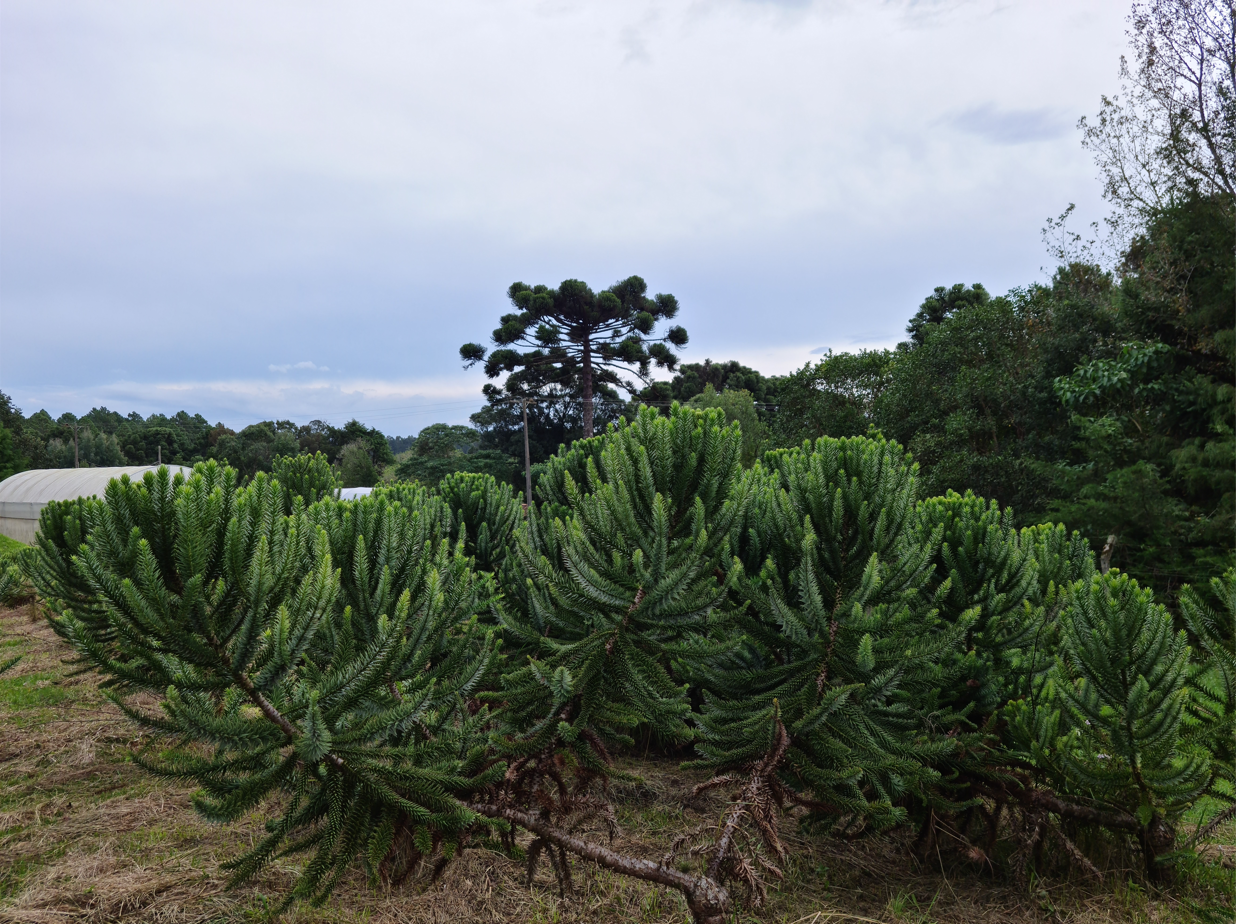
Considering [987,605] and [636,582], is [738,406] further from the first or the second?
[636,582]

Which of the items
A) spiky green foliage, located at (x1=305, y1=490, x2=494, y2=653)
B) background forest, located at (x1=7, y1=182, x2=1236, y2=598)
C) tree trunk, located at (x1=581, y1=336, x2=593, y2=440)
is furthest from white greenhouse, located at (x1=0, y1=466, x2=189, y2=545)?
spiky green foliage, located at (x1=305, y1=490, x2=494, y2=653)

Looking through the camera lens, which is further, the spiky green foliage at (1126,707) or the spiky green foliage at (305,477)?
the spiky green foliage at (305,477)

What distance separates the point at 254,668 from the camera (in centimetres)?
231

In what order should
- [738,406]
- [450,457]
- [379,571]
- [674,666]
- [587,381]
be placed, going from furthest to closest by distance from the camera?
[450,457] < [587,381] < [738,406] < [674,666] < [379,571]

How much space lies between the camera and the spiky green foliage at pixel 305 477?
7.12m

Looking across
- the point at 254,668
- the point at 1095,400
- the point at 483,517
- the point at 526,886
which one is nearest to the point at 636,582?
the point at 254,668

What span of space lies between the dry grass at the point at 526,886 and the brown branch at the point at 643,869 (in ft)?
2.87

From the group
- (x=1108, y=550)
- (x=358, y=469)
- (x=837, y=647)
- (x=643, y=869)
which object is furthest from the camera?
(x=358, y=469)

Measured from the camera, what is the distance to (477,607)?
12.8ft

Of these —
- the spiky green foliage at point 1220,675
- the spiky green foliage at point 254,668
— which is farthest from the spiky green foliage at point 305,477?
the spiky green foliage at point 1220,675

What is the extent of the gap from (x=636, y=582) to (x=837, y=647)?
88 cm

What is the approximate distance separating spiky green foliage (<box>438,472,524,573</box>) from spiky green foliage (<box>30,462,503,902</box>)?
12.9ft

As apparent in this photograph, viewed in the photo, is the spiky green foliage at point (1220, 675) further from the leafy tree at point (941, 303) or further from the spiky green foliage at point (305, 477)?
the leafy tree at point (941, 303)

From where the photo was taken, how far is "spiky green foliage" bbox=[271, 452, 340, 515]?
712 cm
